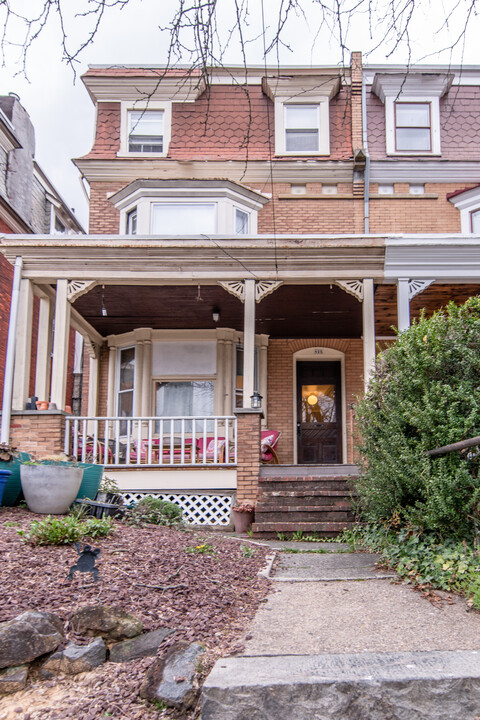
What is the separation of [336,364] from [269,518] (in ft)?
17.9

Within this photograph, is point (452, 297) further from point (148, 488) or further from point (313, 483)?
point (148, 488)

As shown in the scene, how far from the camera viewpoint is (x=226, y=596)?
4.40m

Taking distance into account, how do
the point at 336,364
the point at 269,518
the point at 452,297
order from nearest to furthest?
the point at 269,518
the point at 452,297
the point at 336,364

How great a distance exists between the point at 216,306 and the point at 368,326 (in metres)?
2.89

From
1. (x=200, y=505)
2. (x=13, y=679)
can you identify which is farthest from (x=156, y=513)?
(x=13, y=679)

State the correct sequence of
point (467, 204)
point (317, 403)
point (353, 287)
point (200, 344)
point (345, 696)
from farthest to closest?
point (317, 403) → point (467, 204) → point (200, 344) → point (353, 287) → point (345, 696)

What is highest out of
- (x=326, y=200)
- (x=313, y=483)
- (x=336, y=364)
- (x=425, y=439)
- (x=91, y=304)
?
(x=326, y=200)

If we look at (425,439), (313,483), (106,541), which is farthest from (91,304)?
(425,439)

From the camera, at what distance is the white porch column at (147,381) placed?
456 inches

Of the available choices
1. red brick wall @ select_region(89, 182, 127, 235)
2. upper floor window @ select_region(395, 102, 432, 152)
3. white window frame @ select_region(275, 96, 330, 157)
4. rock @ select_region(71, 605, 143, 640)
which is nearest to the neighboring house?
red brick wall @ select_region(89, 182, 127, 235)

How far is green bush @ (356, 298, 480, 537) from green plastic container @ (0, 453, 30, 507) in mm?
3695

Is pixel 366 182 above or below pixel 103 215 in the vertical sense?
above

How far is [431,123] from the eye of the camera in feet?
42.3

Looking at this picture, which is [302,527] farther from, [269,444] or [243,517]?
[269,444]
